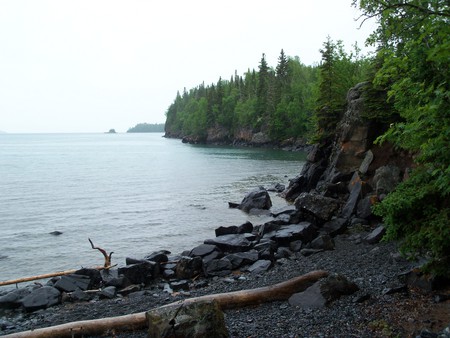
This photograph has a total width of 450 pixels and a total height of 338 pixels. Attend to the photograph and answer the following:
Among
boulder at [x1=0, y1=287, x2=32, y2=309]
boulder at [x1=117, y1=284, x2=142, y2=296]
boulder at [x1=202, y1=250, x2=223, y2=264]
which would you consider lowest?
boulder at [x1=117, y1=284, x2=142, y2=296]

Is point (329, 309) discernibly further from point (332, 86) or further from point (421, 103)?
point (332, 86)

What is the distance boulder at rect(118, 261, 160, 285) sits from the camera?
50.3 ft

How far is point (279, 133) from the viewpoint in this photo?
4043 inches

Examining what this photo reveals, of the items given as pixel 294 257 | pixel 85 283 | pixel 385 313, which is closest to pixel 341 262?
pixel 294 257

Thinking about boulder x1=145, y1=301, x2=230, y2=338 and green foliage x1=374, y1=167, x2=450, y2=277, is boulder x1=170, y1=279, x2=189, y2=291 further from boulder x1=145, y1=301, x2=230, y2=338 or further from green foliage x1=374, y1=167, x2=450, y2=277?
green foliage x1=374, y1=167, x2=450, y2=277

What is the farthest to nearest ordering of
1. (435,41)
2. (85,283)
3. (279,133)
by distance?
(279,133) < (85,283) < (435,41)

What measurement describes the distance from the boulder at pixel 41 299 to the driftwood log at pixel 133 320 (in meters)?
3.55

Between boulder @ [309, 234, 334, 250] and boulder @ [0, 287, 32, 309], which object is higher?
boulder @ [309, 234, 334, 250]

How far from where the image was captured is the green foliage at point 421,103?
20.2 ft

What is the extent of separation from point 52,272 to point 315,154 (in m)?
24.2

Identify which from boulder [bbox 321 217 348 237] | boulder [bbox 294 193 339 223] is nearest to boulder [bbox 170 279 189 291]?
boulder [bbox 321 217 348 237]

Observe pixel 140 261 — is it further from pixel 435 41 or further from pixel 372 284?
pixel 435 41

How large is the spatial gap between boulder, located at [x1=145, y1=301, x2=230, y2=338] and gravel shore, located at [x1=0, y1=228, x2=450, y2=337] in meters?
0.72

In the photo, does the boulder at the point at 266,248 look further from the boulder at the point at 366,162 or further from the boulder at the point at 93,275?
the boulder at the point at 366,162
